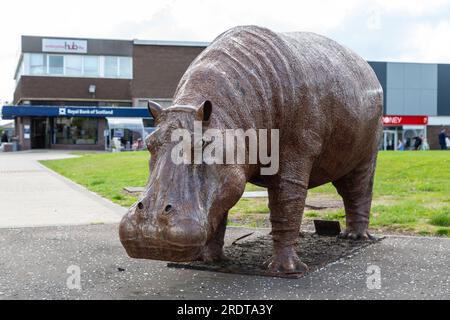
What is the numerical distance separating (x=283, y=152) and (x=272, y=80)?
0.73 meters

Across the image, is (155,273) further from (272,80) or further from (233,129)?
(272,80)

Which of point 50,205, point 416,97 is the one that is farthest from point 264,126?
point 416,97

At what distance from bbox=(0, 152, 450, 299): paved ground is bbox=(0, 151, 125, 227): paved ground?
790 millimetres

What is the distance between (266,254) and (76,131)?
43.2 metres

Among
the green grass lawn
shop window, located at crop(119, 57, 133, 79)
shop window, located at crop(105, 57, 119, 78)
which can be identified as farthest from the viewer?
shop window, located at crop(119, 57, 133, 79)

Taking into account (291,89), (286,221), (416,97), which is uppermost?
(416,97)

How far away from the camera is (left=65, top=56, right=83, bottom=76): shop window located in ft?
157

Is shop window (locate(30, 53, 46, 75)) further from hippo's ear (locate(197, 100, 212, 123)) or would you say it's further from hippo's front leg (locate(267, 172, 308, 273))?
hippo's ear (locate(197, 100, 212, 123))

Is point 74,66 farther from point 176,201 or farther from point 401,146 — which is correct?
point 176,201

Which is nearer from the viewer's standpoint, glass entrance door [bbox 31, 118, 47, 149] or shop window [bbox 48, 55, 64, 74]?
shop window [bbox 48, 55, 64, 74]

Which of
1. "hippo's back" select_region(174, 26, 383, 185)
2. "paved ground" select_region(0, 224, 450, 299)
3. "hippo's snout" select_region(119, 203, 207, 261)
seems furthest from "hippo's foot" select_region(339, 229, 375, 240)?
"hippo's snout" select_region(119, 203, 207, 261)

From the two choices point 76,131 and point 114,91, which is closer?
point 76,131

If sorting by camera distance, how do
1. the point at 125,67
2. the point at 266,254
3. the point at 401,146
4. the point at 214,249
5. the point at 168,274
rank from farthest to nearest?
the point at 125,67 → the point at 401,146 → the point at 266,254 → the point at 214,249 → the point at 168,274

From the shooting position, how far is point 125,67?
4903 cm
